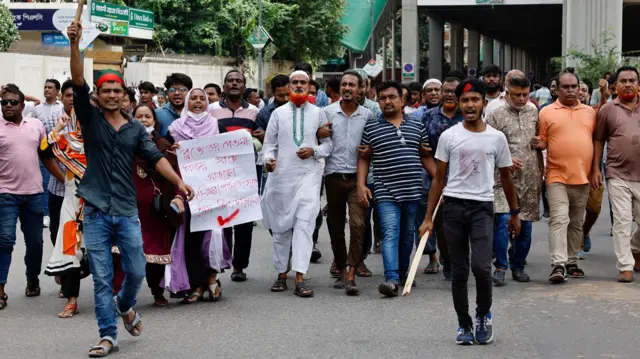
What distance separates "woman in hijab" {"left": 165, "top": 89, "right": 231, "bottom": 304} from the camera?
8.80m

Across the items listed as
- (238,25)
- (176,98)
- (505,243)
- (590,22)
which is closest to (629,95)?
(505,243)

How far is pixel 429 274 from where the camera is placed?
10438 millimetres

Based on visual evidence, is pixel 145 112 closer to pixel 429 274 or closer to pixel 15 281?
pixel 15 281

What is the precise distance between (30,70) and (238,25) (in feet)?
45.8

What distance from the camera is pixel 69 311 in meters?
8.38

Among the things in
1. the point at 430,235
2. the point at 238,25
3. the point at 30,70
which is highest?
the point at 238,25

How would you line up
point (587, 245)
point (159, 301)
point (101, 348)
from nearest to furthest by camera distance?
point (101, 348) → point (159, 301) → point (587, 245)

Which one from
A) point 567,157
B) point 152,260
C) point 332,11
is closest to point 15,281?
point 152,260

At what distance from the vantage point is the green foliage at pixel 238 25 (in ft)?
144

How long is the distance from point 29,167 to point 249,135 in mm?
1961

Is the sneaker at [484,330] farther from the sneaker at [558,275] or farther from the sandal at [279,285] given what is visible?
the sandal at [279,285]

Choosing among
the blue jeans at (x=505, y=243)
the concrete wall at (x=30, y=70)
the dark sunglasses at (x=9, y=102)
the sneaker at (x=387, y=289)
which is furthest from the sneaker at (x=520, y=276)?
the concrete wall at (x=30, y=70)

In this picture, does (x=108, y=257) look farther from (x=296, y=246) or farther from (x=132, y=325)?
(x=296, y=246)

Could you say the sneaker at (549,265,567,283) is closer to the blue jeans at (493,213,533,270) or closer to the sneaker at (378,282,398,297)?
the blue jeans at (493,213,533,270)
